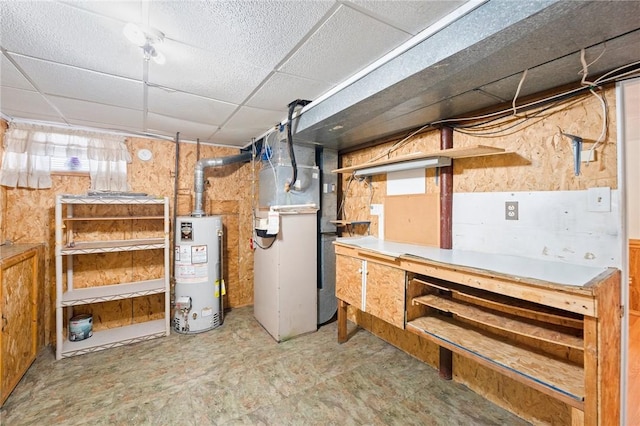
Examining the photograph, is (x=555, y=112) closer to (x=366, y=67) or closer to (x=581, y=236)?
(x=581, y=236)

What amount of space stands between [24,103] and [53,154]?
28.2 inches

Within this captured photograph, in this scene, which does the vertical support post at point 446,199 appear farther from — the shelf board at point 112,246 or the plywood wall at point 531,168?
the shelf board at point 112,246

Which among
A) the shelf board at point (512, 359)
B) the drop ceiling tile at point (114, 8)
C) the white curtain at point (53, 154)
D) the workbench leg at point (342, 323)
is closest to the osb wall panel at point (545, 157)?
the shelf board at point (512, 359)

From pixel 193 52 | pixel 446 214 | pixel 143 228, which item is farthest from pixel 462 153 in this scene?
pixel 143 228

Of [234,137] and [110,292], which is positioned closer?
[110,292]

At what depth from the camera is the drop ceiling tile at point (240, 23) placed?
1201mm

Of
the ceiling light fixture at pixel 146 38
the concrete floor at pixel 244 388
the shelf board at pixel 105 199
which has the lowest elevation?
the concrete floor at pixel 244 388

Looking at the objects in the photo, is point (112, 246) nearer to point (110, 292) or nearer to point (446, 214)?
point (110, 292)

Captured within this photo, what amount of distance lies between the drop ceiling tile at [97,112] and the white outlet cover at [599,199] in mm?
3400

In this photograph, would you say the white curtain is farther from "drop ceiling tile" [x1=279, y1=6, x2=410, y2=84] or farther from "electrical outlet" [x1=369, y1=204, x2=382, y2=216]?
"electrical outlet" [x1=369, y1=204, x2=382, y2=216]

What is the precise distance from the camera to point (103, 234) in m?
3.13

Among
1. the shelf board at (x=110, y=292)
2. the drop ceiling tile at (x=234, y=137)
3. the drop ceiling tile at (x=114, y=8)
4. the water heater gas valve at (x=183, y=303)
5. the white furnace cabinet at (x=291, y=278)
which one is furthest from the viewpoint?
the drop ceiling tile at (x=234, y=137)

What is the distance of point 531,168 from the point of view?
1.80 meters

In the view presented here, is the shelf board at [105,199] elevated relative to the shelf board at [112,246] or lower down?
elevated
